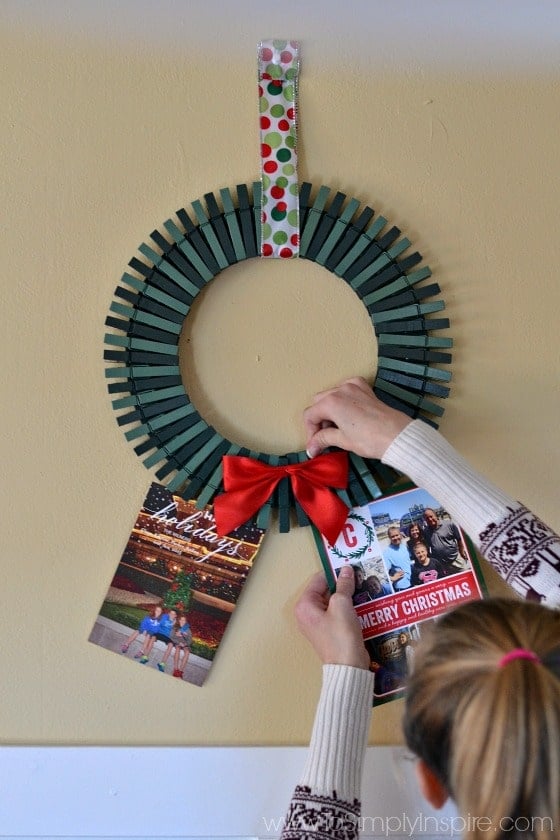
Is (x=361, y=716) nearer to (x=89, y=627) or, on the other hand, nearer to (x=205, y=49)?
(x=89, y=627)

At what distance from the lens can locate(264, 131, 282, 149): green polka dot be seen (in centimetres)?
101

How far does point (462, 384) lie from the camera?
1.05 m

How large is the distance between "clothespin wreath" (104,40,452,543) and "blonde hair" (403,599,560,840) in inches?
14.3

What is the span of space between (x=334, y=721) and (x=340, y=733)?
2cm

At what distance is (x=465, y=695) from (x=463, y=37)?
927 mm

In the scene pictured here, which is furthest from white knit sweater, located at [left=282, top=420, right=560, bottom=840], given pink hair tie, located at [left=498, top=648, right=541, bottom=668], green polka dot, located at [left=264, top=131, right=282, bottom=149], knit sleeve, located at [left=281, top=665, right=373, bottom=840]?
green polka dot, located at [left=264, top=131, right=282, bottom=149]

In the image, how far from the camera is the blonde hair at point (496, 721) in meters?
0.58

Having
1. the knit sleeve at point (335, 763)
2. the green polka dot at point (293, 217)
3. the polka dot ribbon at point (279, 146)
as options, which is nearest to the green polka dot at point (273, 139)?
the polka dot ribbon at point (279, 146)

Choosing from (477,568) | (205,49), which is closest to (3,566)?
(477,568)

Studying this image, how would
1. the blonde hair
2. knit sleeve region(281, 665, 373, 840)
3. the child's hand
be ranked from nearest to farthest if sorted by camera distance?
the blonde hair, knit sleeve region(281, 665, 373, 840), the child's hand

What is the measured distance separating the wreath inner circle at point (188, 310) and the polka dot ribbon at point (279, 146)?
14mm

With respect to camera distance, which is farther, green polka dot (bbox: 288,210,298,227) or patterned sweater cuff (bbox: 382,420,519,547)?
green polka dot (bbox: 288,210,298,227)

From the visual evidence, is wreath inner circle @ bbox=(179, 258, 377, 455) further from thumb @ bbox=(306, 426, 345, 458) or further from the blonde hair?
the blonde hair

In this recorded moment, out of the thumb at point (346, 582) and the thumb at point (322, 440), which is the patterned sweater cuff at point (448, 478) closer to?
the thumb at point (322, 440)
